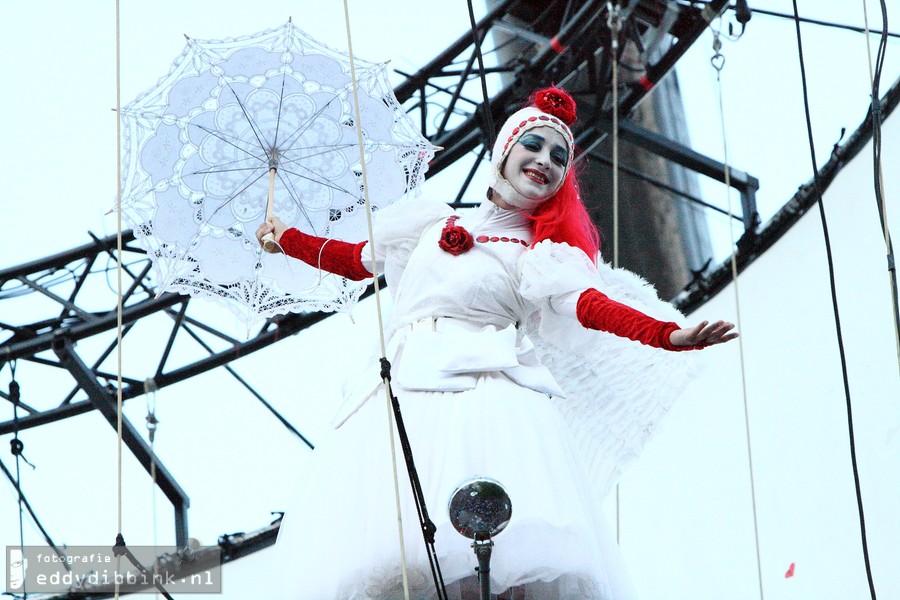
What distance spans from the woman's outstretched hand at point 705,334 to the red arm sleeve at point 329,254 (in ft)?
2.63

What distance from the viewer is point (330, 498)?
7.95 ft

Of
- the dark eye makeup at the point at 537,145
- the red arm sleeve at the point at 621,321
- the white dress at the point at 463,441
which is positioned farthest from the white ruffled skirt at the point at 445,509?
the dark eye makeup at the point at 537,145

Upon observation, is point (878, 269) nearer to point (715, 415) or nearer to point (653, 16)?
point (715, 415)

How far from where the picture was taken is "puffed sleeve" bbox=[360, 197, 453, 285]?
2760 millimetres

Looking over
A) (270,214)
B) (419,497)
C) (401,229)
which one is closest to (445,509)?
(419,497)

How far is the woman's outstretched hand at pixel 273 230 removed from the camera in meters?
2.90

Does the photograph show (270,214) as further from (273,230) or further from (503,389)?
(503,389)

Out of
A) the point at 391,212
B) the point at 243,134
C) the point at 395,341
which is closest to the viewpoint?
the point at 395,341

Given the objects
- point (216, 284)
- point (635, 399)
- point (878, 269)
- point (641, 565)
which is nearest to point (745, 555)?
point (641, 565)

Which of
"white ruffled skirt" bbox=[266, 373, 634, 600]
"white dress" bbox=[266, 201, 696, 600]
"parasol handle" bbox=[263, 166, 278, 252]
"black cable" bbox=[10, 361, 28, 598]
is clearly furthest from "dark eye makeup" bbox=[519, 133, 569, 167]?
"black cable" bbox=[10, 361, 28, 598]

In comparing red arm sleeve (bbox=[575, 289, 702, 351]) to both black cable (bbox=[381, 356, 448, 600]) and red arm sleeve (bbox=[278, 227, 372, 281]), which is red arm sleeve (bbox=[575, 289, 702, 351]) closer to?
black cable (bbox=[381, 356, 448, 600])

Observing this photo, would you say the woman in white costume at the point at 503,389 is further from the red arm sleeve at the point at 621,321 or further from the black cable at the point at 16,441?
the black cable at the point at 16,441

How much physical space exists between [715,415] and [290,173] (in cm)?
220

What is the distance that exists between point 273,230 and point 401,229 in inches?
12.3
